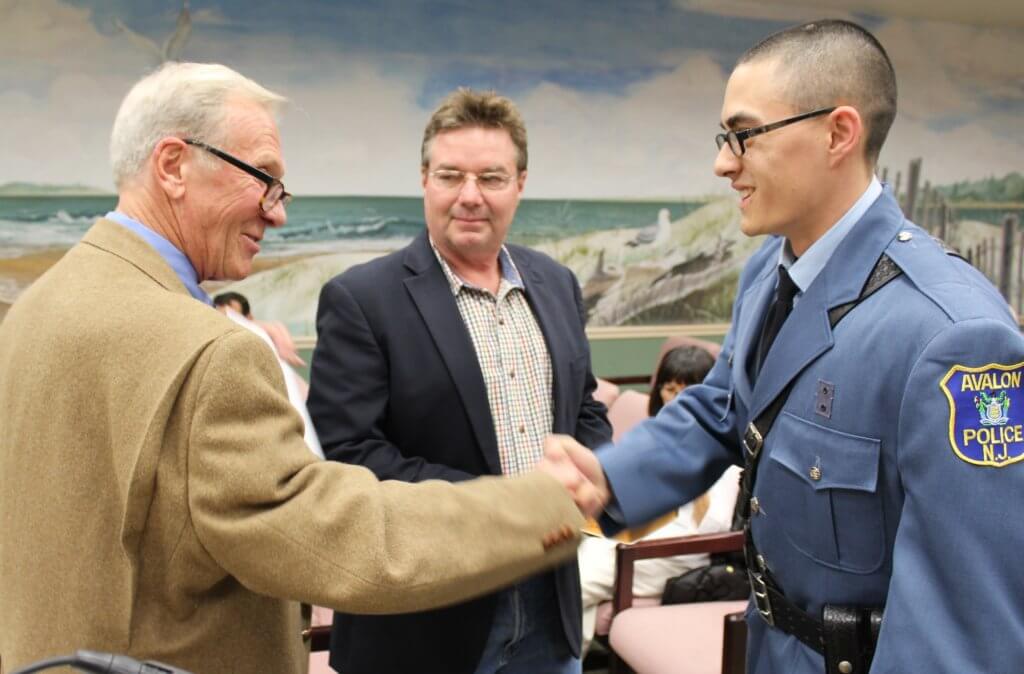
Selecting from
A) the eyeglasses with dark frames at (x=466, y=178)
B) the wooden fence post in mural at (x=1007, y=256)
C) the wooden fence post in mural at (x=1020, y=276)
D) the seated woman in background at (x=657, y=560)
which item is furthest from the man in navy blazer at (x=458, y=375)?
the wooden fence post in mural at (x=1020, y=276)

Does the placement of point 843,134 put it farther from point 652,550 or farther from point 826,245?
point 652,550

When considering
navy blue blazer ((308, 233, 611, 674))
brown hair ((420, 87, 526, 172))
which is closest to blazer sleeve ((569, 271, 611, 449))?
navy blue blazer ((308, 233, 611, 674))

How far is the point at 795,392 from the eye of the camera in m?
1.29

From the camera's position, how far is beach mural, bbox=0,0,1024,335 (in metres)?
4.87

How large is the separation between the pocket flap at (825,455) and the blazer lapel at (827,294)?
7 cm

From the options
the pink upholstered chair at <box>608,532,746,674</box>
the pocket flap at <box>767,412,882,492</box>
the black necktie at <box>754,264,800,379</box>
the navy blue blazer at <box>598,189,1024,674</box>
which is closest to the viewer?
the navy blue blazer at <box>598,189,1024,674</box>

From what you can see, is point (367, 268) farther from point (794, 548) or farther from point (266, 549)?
point (794, 548)

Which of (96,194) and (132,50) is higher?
(132,50)

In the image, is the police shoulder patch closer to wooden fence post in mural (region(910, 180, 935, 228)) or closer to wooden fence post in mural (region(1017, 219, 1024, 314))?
wooden fence post in mural (region(910, 180, 935, 228))

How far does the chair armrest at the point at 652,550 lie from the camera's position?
281 centimetres

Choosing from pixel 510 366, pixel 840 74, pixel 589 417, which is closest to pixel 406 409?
pixel 510 366

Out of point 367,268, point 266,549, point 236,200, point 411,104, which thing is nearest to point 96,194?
point 411,104

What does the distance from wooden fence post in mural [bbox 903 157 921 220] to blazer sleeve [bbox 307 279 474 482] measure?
614 cm

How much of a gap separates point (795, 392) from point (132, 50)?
4770 mm
